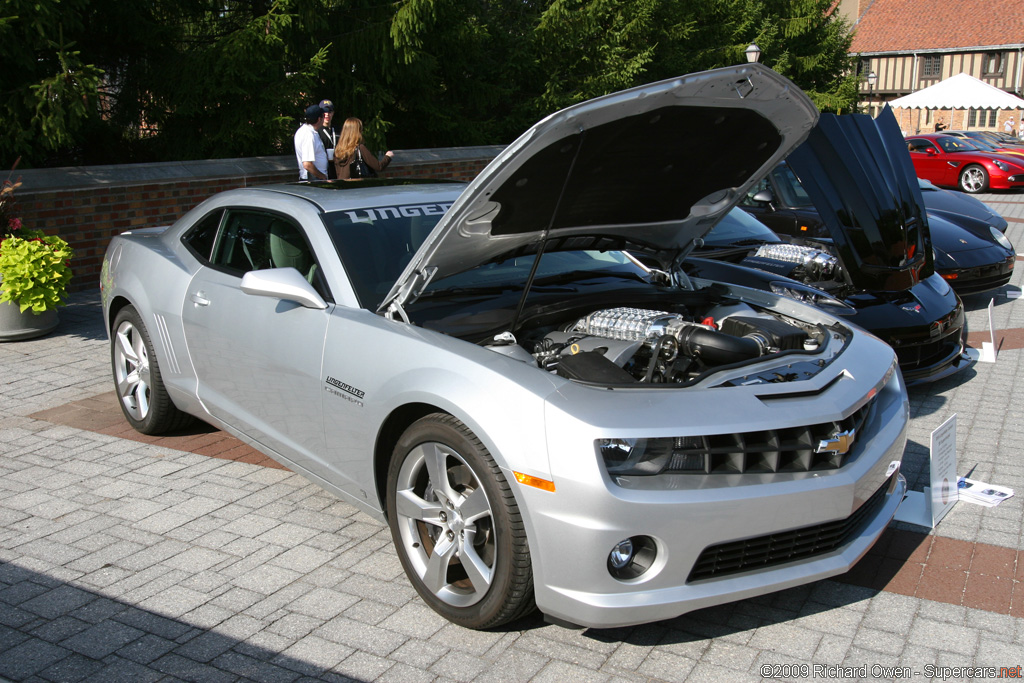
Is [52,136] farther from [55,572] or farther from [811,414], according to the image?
[811,414]

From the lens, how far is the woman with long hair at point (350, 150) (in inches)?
366

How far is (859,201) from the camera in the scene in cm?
602

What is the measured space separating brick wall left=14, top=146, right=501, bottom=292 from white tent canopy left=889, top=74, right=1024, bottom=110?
2365 centimetres

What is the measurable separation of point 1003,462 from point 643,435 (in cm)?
309

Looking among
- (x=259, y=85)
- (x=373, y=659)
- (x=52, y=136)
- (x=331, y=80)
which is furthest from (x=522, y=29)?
(x=373, y=659)

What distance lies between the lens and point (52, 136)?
9.34 metres

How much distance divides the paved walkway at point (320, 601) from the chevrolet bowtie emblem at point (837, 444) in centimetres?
68

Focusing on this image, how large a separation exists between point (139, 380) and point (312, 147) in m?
4.88

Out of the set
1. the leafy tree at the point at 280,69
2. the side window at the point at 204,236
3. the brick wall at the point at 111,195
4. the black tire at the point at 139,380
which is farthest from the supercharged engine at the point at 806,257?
the leafy tree at the point at 280,69

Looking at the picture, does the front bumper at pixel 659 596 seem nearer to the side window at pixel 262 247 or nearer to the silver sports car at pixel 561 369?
the silver sports car at pixel 561 369

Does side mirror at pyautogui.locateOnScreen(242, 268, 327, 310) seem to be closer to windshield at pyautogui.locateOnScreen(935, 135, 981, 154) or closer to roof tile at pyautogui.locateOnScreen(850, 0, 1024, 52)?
windshield at pyautogui.locateOnScreen(935, 135, 981, 154)

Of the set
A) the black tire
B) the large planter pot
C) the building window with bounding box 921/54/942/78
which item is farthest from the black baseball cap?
the building window with bounding box 921/54/942/78

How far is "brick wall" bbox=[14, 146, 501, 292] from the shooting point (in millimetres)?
9070

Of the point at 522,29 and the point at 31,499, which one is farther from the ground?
the point at 522,29
